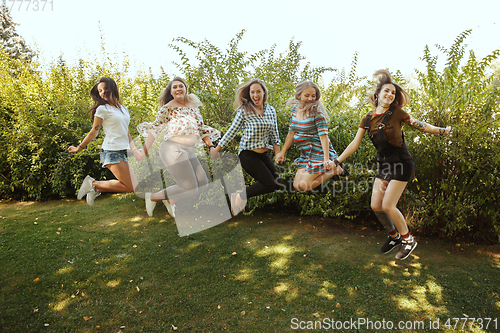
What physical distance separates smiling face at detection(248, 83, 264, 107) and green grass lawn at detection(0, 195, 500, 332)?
2.13 meters

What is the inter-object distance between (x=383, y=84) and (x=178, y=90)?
2617 mm

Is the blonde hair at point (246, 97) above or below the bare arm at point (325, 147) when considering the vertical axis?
above

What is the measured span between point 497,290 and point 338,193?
230 centimetres

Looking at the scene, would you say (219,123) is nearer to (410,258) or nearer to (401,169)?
(401,169)

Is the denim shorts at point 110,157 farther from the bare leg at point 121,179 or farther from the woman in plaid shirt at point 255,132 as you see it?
the woman in plaid shirt at point 255,132

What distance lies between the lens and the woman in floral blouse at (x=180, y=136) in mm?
4062

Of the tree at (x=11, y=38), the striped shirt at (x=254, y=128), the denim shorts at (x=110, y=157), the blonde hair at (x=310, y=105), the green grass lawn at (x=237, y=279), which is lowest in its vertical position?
the green grass lawn at (x=237, y=279)

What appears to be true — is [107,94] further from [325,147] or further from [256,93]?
[325,147]

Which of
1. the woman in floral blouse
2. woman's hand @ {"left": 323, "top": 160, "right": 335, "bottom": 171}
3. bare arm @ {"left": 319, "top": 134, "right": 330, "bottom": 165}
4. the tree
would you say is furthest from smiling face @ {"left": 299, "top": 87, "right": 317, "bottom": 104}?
the tree

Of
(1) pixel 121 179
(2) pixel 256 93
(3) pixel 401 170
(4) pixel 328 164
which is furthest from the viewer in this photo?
(1) pixel 121 179

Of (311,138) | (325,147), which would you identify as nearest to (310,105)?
(311,138)

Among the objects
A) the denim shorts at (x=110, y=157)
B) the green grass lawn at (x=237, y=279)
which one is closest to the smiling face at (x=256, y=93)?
the denim shorts at (x=110, y=157)

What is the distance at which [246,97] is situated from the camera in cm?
416

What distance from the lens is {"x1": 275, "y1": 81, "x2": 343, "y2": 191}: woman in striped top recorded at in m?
3.64
